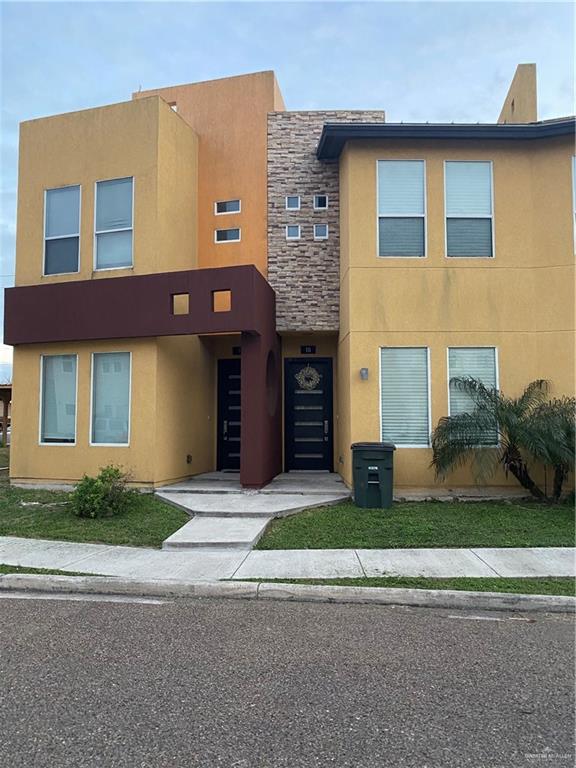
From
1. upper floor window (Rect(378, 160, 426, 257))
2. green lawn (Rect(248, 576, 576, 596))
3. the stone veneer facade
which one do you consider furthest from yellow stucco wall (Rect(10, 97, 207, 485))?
green lawn (Rect(248, 576, 576, 596))

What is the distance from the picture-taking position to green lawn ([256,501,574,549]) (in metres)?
7.42

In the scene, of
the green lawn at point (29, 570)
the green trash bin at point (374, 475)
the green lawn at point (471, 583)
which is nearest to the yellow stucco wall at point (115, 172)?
the green trash bin at point (374, 475)

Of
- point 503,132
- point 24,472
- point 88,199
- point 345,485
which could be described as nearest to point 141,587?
point 345,485

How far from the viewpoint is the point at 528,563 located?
6.50 metres

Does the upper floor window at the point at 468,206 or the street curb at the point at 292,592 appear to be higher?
the upper floor window at the point at 468,206

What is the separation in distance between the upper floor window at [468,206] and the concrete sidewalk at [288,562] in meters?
5.88

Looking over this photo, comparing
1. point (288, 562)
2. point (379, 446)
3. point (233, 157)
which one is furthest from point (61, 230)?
point (288, 562)

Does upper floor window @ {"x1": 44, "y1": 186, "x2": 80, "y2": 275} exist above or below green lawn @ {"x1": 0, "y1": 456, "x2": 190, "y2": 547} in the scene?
above

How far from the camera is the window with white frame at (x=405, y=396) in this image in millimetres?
10250

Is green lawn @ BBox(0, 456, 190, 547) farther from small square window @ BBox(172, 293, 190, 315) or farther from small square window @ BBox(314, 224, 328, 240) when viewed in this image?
small square window @ BBox(314, 224, 328, 240)

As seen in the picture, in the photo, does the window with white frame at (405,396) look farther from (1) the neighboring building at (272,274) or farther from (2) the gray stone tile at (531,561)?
(2) the gray stone tile at (531,561)

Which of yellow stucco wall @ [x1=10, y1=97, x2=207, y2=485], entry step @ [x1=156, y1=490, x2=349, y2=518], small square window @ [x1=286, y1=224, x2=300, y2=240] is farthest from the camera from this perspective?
small square window @ [x1=286, y1=224, x2=300, y2=240]

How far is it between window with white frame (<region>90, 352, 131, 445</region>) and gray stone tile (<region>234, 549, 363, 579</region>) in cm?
493

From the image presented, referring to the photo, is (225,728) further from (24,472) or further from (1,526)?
(24,472)
